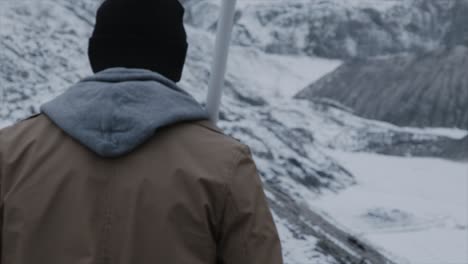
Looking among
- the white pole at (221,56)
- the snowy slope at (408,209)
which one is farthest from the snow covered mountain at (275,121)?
the white pole at (221,56)

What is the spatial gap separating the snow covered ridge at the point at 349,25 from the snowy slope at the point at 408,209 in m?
17.5

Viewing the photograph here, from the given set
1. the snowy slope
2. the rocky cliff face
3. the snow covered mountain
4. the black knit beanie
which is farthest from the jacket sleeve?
the rocky cliff face

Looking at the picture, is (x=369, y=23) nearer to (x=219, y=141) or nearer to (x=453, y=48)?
(x=453, y=48)

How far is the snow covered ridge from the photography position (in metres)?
29.4

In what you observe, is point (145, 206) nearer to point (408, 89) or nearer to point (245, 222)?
point (245, 222)

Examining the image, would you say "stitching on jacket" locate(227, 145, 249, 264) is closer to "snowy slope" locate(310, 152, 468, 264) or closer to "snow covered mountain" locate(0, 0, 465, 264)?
"snow covered mountain" locate(0, 0, 465, 264)

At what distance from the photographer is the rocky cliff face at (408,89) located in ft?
60.6

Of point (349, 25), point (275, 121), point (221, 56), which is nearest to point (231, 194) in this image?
point (221, 56)

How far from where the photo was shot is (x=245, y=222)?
42.6 inches

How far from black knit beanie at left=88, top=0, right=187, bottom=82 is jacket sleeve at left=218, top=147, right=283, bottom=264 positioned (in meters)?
0.31

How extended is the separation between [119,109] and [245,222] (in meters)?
0.32

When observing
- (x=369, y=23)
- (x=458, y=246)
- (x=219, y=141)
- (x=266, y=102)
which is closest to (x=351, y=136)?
(x=266, y=102)

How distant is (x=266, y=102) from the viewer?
55.4 ft

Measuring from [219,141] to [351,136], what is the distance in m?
14.3
